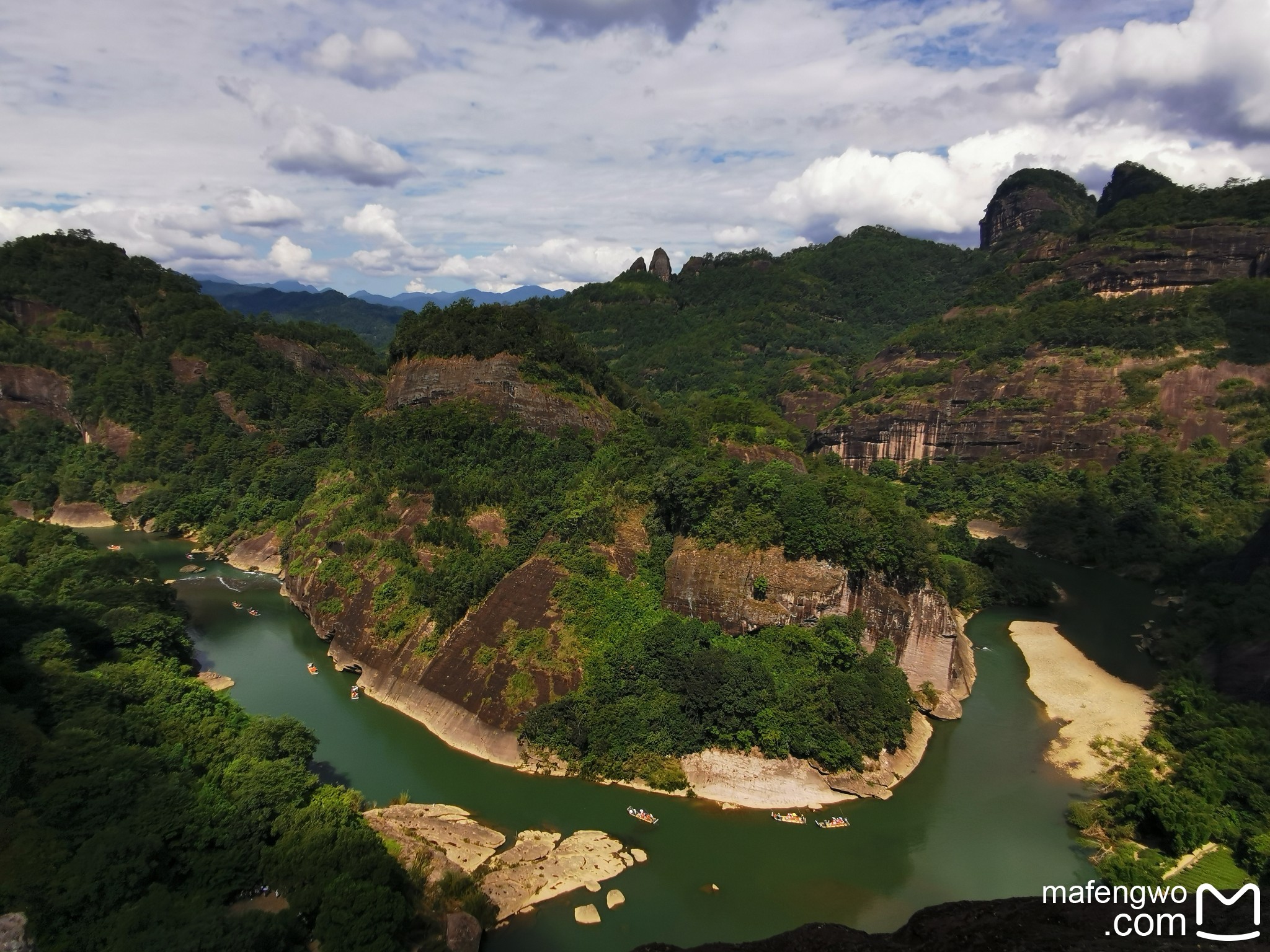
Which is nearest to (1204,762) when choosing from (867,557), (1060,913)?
(867,557)

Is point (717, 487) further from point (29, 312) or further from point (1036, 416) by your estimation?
point (29, 312)

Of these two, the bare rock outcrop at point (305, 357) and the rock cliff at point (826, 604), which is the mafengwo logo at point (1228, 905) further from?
the bare rock outcrop at point (305, 357)

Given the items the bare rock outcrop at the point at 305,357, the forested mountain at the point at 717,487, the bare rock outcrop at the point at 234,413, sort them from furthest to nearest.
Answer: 1. the bare rock outcrop at the point at 305,357
2. the bare rock outcrop at the point at 234,413
3. the forested mountain at the point at 717,487

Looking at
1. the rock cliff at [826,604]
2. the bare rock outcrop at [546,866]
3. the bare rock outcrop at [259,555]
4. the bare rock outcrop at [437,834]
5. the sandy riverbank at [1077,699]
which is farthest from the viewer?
the bare rock outcrop at [259,555]

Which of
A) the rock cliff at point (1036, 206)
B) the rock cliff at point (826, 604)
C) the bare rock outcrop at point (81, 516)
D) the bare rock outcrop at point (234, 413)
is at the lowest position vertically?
the bare rock outcrop at point (81, 516)

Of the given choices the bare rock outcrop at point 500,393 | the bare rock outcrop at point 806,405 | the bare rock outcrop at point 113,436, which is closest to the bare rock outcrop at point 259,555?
the bare rock outcrop at point 500,393

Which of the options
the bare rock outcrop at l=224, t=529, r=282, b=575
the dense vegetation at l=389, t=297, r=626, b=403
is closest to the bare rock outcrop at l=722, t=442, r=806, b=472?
the dense vegetation at l=389, t=297, r=626, b=403

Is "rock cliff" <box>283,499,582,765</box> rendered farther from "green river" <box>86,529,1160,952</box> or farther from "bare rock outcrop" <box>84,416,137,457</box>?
"bare rock outcrop" <box>84,416,137,457</box>
